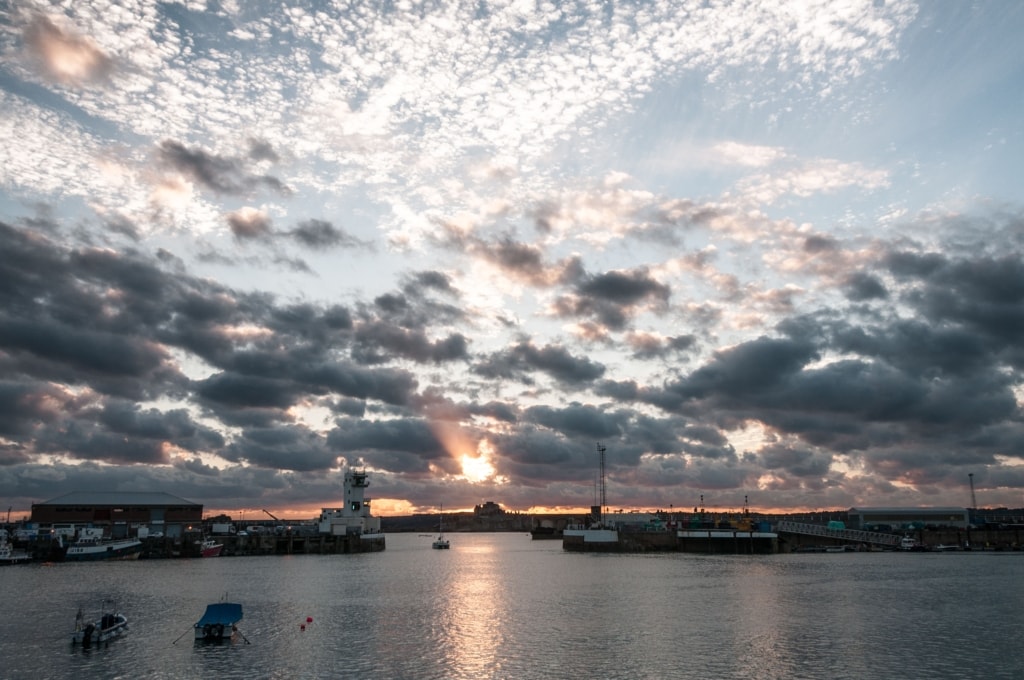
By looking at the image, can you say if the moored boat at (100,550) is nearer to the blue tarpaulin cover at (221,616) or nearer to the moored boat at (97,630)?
the moored boat at (97,630)

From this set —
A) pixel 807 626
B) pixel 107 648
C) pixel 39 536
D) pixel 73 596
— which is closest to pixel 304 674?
pixel 107 648

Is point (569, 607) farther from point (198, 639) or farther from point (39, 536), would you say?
point (39, 536)

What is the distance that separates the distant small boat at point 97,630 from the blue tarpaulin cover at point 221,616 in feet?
22.3

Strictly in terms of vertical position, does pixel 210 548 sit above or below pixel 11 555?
below

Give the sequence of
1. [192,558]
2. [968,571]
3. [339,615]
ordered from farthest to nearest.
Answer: [192,558] < [968,571] < [339,615]

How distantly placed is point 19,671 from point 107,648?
871cm

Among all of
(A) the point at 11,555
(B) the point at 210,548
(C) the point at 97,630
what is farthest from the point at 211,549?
(C) the point at 97,630

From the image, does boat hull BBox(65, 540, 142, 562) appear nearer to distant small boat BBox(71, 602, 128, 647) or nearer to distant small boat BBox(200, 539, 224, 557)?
distant small boat BBox(200, 539, 224, 557)

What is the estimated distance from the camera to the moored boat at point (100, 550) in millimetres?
Answer: 166125

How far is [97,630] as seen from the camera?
57.4m

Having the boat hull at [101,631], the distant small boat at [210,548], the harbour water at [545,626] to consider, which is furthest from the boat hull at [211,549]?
the boat hull at [101,631]

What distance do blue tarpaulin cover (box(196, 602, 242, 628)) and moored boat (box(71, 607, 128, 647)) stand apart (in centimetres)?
679

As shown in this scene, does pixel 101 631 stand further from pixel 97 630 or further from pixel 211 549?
pixel 211 549

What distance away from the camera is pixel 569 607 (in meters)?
78.9
